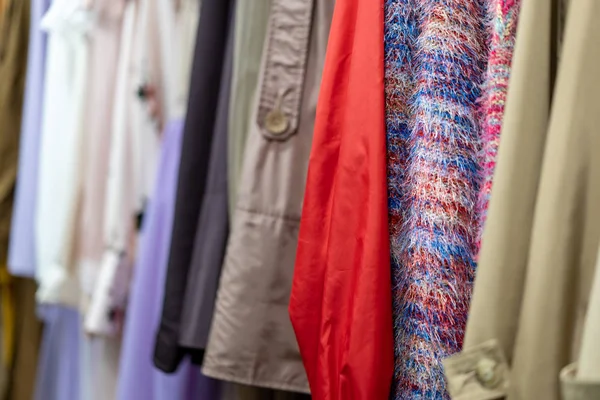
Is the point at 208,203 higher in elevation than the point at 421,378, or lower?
higher

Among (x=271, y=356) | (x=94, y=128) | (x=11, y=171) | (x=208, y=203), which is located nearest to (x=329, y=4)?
(x=208, y=203)

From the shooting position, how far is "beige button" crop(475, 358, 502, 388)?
1.58 ft

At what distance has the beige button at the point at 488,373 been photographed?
48 cm

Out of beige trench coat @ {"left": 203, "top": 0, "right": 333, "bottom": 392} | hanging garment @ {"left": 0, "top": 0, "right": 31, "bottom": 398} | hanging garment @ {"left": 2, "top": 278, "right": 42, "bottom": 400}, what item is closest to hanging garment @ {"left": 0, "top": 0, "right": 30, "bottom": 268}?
hanging garment @ {"left": 0, "top": 0, "right": 31, "bottom": 398}

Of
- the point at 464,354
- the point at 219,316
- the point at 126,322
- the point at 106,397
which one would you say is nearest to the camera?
the point at 464,354

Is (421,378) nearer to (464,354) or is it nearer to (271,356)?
(464,354)

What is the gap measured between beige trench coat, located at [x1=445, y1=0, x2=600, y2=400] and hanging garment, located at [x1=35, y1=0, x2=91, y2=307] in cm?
76

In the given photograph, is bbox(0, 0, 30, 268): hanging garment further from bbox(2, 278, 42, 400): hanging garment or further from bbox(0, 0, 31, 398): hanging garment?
bbox(2, 278, 42, 400): hanging garment

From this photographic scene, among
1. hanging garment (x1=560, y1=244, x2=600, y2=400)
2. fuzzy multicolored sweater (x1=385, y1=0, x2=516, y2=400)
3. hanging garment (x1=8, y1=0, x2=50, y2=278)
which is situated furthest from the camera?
hanging garment (x1=8, y1=0, x2=50, y2=278)

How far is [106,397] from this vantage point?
1148mm

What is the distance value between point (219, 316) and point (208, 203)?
16cm

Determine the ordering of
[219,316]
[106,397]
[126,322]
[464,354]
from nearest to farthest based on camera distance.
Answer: [464,354] → [219,316] → [126,322] → [106,397]

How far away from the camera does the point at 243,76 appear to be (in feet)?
2.56

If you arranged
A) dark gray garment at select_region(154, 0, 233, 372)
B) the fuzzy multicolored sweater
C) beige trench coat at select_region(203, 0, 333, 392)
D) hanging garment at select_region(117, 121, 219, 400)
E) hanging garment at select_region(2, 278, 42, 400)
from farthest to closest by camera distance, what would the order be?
hanging garment at select_region(2, 278, 42, 400)
hanging garment at select_region(117, 121, 219, 400)
dark gray garment at select_region(154, 0, 233, 372)
beige trench coat at select_region(203, 0, 333, 392)
the fuzzy multicolored sweater
